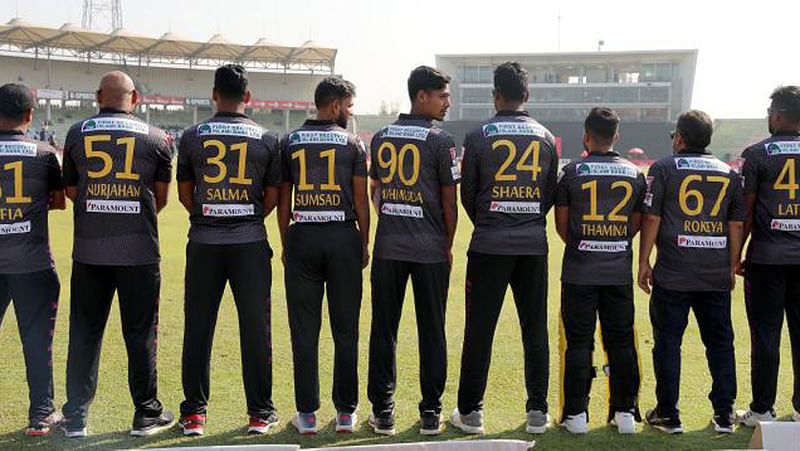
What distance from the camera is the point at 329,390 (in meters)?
5.16

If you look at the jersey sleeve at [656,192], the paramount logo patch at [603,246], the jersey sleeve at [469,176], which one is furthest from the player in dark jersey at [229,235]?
the jersey sleeve at [656,192]

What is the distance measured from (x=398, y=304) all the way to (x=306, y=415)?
0.89m

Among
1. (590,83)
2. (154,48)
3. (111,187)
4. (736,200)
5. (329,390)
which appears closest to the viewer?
(111,187)

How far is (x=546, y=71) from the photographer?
79875 mm

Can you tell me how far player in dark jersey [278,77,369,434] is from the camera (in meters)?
4.32

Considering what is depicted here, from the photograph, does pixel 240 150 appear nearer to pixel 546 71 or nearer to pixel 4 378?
pixel 4 378

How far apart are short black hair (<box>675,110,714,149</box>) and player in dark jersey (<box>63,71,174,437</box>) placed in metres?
3.31

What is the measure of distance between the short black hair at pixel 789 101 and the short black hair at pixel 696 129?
58cm

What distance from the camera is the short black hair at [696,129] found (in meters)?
4.45

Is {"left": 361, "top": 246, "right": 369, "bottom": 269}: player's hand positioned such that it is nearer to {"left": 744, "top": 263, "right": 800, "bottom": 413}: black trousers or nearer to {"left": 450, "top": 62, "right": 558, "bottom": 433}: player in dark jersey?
{"left": 450, "top": 62, "right": 558, "bottom": 433}: player in dark jersey

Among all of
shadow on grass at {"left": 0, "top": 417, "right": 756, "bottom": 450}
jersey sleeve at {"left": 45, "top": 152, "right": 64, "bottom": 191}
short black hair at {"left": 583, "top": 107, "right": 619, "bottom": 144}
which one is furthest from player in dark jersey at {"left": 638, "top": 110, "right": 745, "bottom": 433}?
jersey sleeve at {"left": 45, "top": 152, "right": 64, "bottom": 191}

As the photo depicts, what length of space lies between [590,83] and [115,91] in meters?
77.4

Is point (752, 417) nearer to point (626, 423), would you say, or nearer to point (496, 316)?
point (626, 423)

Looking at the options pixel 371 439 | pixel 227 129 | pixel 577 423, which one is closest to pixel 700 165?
pixel 577 423
